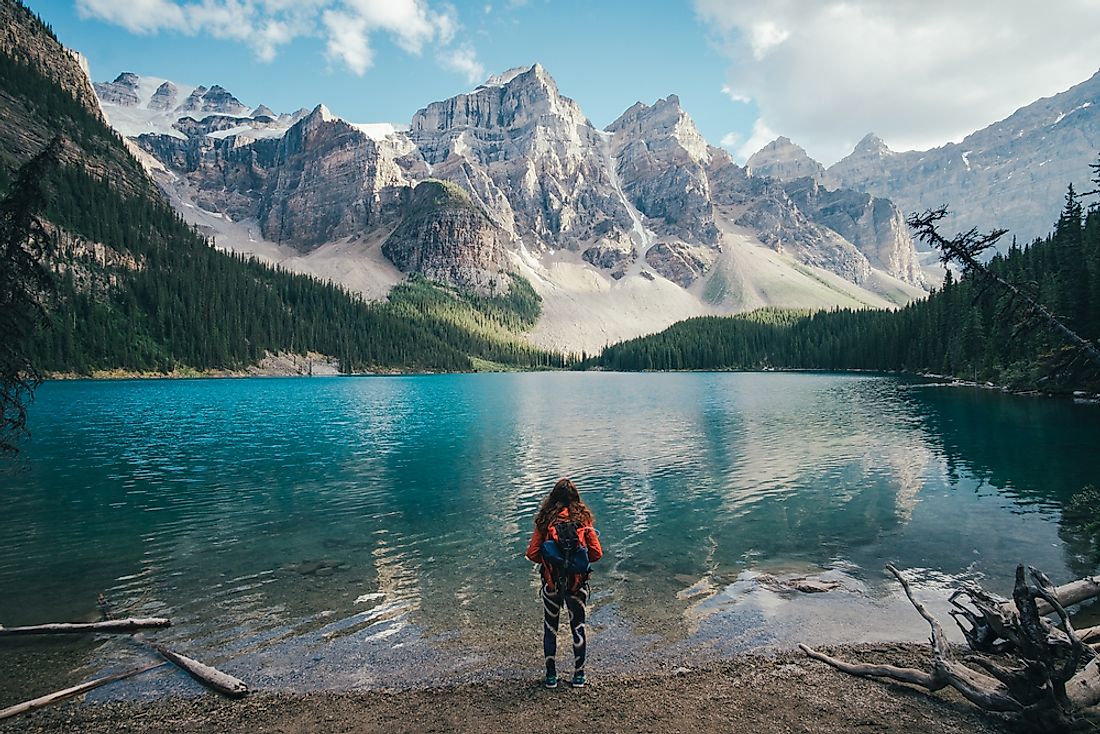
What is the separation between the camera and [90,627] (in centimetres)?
1335

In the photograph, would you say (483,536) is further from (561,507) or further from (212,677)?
(561,507)

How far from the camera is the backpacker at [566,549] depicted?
10.5m

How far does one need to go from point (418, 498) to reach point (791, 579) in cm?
1854

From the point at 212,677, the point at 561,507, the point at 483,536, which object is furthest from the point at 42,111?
the point at 561,507

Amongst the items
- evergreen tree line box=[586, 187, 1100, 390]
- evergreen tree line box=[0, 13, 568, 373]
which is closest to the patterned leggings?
evergreen tree line box=[586, 187, 1100, 390]

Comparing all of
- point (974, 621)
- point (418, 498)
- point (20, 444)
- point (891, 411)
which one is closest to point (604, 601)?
point (974, 621)

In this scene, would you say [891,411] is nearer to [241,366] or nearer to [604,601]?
[604,601]

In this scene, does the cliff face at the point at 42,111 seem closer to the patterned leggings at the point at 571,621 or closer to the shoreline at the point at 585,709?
the shoreline at the point at 585,709

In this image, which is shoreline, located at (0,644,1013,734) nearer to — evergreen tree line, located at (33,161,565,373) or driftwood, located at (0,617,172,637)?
driftwood, located at (0,617,172,637)

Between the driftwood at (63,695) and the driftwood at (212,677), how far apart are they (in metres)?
0.51

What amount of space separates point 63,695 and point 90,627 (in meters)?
3.13

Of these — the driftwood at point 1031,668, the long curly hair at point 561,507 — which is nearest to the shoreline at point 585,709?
the driftwood at point 1031,668

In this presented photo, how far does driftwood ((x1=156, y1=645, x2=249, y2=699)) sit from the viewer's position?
35.5 ft

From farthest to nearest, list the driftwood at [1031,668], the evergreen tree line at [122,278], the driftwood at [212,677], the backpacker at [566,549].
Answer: the evergreen tree line at [122,278]
the driftwood at [212,677]
the backpacker at [566,549]
the driftwood at [1031,668]
